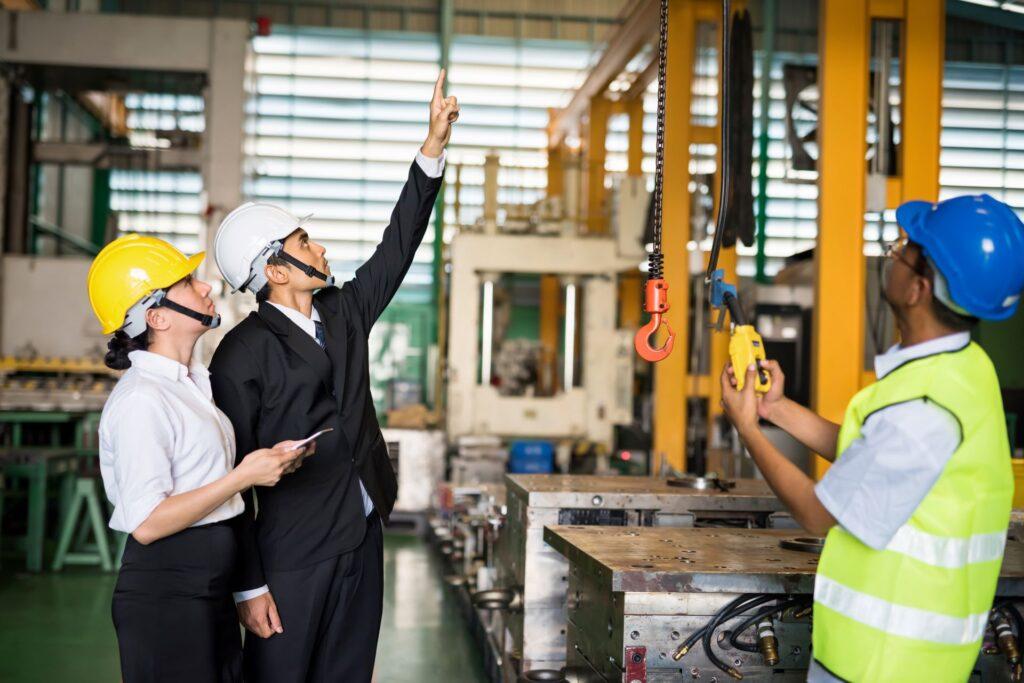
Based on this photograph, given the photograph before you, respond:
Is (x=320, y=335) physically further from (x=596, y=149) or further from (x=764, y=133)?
(x=764, y=133)

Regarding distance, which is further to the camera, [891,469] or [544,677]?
[544,677]

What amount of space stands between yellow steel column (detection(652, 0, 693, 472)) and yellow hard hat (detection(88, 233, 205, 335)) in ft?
17.2

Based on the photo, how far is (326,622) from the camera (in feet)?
7.98

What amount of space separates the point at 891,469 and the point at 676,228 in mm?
5785

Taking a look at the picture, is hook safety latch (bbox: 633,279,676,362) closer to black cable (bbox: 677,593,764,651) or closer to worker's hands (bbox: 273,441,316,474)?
black cable (bbox: 677,593,764,651)

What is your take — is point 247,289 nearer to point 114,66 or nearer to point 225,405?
point 225,405

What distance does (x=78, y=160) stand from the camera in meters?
8.84

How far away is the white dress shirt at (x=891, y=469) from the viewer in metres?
1.53

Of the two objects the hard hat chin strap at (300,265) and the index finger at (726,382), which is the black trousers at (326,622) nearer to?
the hard hat chin strap at (300,265)

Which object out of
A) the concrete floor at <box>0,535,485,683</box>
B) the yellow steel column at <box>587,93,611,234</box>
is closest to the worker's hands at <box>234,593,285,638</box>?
the concrete floor at <box>0,535,485,683</box>

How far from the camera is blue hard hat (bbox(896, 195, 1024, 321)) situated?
1598mm

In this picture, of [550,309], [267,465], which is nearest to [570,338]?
[550,309]

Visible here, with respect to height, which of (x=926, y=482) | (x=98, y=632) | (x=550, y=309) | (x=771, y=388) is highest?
(x=550, y=309)

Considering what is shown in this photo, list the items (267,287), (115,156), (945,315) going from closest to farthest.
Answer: (945,315)
(267,287)
(115,156)
